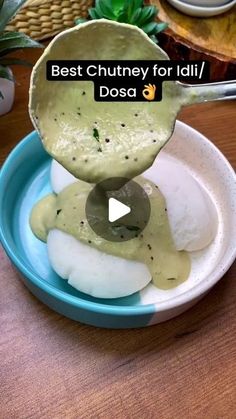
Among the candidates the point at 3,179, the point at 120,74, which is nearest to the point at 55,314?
the point at 3,179

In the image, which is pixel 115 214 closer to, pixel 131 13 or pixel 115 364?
pixel 115 364

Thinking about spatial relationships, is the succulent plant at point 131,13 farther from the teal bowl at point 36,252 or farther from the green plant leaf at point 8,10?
the teal bowl at point 36,252

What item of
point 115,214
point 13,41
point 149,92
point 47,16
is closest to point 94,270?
point 115,214

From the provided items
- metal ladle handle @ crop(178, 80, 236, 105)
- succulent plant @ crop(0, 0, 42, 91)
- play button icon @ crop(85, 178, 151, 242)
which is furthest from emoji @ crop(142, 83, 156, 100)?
succulent plant @ crop(0, 0, 42, 91)

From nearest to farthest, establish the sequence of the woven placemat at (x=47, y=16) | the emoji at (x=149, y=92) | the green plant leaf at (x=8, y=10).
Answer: the emoji at (x=149, y=92) → the green plant leaf at (x=8, y=10) → the woven placemat at (x=47, y=16)

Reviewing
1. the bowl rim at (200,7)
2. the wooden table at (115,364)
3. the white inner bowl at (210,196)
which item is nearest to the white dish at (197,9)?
the bowl rim at (200,7)
